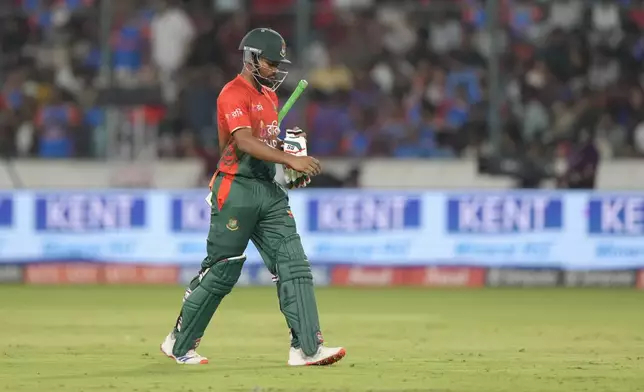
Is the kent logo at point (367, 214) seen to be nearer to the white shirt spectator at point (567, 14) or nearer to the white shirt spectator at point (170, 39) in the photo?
the white shirt spectator at point (170, 39)

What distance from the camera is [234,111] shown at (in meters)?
8.41

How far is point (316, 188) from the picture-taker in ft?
56.4

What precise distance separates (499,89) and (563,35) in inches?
65.5

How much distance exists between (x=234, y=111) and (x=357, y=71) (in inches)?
416

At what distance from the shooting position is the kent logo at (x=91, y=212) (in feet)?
54.7

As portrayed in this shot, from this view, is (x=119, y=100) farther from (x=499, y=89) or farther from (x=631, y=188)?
(x=631, y=188)

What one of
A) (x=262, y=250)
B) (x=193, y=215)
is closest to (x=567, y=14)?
(x=193, y=215)

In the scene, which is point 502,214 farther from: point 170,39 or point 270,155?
point 270,155

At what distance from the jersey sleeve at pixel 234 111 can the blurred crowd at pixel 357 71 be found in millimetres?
8921

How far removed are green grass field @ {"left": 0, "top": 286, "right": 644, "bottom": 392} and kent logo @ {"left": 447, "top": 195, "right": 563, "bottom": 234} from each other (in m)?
0.79

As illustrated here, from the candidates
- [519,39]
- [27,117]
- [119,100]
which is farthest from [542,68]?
[27,117]

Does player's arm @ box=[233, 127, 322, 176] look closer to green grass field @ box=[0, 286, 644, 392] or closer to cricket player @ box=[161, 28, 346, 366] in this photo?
cricket player @ box=[161, 28, 346, 366]

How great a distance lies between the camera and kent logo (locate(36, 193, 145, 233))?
16672mm

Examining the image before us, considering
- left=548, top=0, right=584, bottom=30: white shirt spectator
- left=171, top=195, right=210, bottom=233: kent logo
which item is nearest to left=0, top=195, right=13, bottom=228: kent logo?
left=171, top=195, right=210, bottom=233: kent logo
